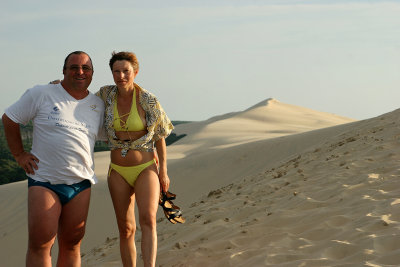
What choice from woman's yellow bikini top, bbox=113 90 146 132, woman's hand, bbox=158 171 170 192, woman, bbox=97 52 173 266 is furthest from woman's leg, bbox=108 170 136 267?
woman's yellow bikini top, bbox=113 90 146 132

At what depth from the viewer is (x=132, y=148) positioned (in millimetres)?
4445

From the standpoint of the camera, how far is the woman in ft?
14.3

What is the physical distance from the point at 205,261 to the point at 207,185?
10254 mm

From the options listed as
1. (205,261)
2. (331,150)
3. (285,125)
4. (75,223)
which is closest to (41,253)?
(75,223)

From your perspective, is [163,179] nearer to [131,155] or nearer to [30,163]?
[131,155]

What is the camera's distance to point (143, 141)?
175 inches

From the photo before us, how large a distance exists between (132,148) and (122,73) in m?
0.63

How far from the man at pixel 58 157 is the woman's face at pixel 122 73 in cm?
24

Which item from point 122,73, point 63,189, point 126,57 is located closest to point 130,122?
point 122,73

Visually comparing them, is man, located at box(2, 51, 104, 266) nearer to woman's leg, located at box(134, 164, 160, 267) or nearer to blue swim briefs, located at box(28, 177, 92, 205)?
blue swim briefs, located at box(28, 177, 92, 205)

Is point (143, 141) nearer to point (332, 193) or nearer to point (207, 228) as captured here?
point (207, 228)

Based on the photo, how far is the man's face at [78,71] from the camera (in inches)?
163

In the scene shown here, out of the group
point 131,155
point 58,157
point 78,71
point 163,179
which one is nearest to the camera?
point 58,157

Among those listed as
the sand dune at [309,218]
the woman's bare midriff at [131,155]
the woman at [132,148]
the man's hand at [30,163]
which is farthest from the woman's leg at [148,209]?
the sand dune at [309,218]
